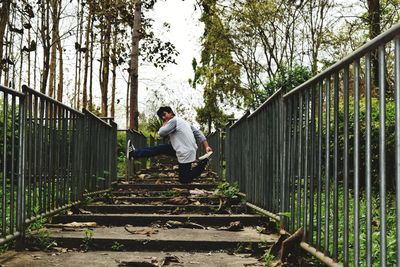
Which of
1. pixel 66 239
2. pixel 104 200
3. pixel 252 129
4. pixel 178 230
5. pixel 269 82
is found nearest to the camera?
pixel 66 239

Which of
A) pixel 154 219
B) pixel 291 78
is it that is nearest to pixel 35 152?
pixel 154 219

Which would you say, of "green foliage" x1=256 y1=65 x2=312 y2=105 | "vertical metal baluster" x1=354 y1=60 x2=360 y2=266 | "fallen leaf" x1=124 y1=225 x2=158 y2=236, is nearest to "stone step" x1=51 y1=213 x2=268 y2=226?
"fallen leaf" x1=124 y1=225 x2=158 y2=236

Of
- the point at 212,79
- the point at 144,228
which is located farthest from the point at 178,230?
the point at 212,79

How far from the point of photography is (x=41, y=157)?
204 inches

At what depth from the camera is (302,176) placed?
13.9 ft

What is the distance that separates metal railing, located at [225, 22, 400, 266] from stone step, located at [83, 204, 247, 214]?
459 millimetres

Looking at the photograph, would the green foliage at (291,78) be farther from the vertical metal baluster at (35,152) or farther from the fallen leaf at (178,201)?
the vertical metal baluster at (35,152)

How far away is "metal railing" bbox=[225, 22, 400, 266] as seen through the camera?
271 centimetres

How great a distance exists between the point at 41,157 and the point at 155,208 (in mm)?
1843

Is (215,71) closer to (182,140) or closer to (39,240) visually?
(182,140)

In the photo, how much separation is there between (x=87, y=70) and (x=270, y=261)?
27.2m

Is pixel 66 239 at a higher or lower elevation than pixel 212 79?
lower

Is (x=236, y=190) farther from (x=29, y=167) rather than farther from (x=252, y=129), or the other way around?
(x=29, y=167)

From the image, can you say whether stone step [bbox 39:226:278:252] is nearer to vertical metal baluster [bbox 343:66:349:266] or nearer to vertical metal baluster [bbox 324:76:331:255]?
vertical metal baluster [bbox 324:76:331:255]
